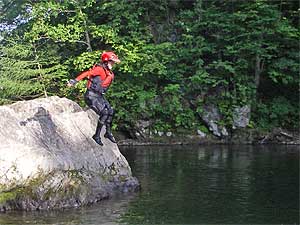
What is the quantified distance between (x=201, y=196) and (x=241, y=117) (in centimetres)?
1759

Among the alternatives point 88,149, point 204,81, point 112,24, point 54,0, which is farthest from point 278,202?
point 54,0

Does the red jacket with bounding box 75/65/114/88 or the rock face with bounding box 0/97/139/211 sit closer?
the rock face with bounding box 0/97/139/211

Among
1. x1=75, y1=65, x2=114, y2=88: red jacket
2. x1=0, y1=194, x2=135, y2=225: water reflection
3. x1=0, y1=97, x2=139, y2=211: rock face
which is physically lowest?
x1=0, y1=194, x2=135, y2=225: water reflection

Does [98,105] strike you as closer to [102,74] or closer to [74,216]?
[102,74]

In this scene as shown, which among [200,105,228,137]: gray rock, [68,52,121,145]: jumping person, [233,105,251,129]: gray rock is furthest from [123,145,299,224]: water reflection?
[233,105,251,129]: gray rock

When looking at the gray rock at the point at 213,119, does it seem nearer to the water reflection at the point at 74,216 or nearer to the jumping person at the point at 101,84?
the jumping person at the point at 101,84

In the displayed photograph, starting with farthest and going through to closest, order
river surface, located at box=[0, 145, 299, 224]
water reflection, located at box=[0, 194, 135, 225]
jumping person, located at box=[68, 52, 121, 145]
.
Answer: jumping person, located at box=[68, 52, 121, 145] < river surface, located at box=[0, 145, 299, 224] < water reflection, located at box=[0, 194, 135, 225]

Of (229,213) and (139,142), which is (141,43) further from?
(229,213)

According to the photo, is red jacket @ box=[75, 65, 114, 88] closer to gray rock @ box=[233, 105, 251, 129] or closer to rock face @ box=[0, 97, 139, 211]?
rock face @ box=[0, 97, 139, 211]

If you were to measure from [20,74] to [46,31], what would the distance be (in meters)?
3.17

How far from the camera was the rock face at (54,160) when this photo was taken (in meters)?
11.5

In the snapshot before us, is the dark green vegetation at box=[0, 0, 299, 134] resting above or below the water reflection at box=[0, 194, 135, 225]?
above

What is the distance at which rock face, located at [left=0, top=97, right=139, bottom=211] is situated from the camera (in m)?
11.5

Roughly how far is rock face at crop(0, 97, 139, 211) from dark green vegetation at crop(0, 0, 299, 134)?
50.1 ft
